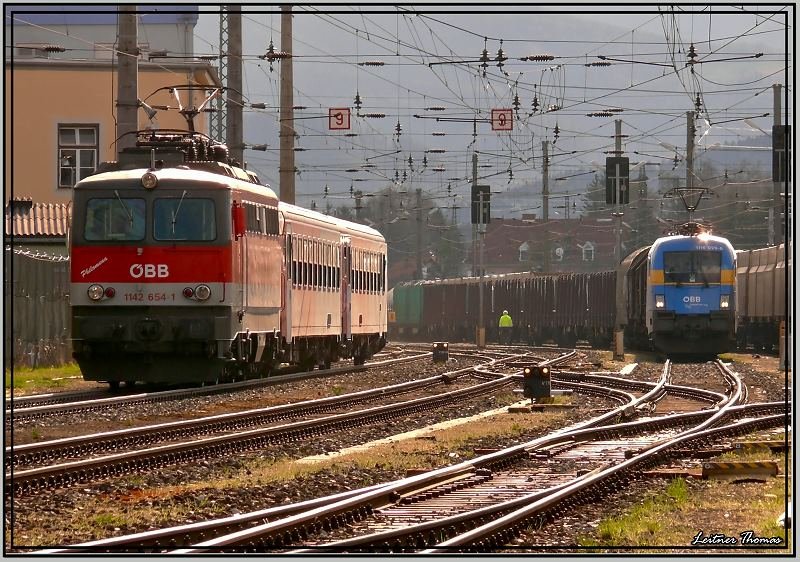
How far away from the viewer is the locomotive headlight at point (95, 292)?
69.6 ft

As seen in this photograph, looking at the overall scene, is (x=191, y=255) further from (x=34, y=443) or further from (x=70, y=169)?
(x=70, y=169)

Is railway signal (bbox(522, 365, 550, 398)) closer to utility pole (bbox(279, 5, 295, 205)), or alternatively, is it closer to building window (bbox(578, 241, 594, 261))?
utility pole (bbox(279, 5, 295, 205))

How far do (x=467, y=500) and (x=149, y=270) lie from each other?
35.6 feet

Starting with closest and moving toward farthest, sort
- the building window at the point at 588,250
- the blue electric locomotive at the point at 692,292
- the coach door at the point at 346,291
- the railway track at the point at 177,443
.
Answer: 1. the railway track at the point at 177,443
2. the coach door at the point at 346,291
3. the blue electric locomotive at the point at 692,292
4. the building window at the point at 588,250

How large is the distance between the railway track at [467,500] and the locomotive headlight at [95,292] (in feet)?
24.3

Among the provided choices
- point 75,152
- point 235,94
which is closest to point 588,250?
point 75,152

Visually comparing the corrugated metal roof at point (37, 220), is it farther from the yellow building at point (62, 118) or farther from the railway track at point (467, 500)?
the railway track at point (467, 500)

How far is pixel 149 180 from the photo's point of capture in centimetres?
2144

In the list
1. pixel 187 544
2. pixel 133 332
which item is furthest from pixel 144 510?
pixel 133 332

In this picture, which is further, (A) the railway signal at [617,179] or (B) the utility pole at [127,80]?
(A) the railway signal at [617,179]

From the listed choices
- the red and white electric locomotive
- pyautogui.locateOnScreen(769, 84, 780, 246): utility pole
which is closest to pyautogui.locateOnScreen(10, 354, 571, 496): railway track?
the red and white electric locomotive

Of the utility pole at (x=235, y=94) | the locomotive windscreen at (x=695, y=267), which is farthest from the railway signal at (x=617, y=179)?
the utility pole at (x=235, y=94)

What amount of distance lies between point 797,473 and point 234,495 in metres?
4.85

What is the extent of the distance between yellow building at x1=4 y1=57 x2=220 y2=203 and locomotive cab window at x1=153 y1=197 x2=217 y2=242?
2216 cm
